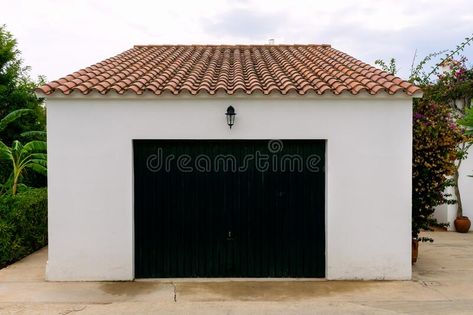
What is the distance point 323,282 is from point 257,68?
16.3 ft

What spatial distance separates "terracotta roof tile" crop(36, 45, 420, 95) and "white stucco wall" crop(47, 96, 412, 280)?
212mm

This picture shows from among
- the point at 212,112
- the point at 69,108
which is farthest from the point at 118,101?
the point at 212,112

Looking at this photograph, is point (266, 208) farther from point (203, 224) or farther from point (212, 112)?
point (212, 112)

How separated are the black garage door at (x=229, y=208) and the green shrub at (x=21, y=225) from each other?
117 inches

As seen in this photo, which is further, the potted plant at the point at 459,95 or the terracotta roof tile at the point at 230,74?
the potted plant at the point at 459,95

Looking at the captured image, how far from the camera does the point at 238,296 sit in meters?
7.18

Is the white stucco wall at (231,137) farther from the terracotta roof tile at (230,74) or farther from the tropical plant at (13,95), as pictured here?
the tropical plant at (13,95)

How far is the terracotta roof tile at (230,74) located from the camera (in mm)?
7973

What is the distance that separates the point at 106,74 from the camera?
29.6 ft

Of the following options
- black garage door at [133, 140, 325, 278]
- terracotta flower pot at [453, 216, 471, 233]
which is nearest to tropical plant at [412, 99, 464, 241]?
black garage door at [133, 140, 325, 278]

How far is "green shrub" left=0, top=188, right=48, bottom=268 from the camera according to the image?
9.20 metres

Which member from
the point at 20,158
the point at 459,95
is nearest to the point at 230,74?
the point at 20,158

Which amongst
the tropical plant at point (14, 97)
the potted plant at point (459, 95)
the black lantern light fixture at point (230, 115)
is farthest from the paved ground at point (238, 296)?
the tropical plant at point (14, 97)

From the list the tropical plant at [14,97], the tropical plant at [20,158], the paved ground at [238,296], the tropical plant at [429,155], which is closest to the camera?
the paved ground at [238,296]
